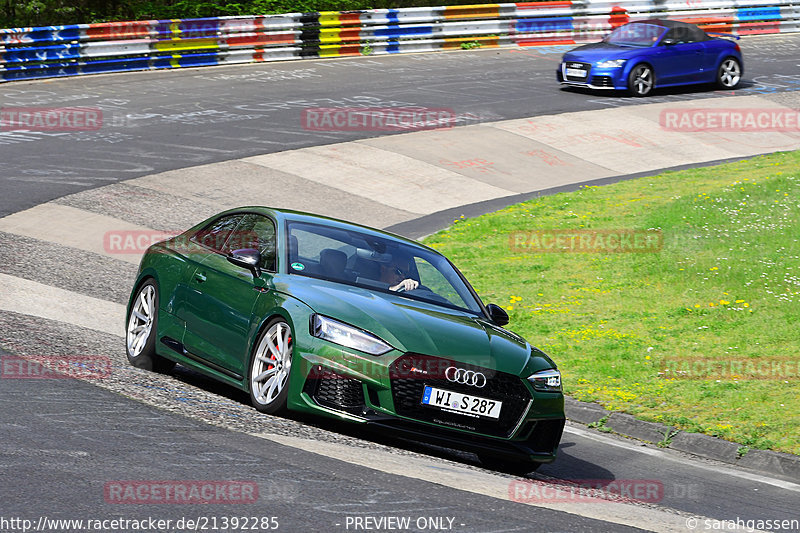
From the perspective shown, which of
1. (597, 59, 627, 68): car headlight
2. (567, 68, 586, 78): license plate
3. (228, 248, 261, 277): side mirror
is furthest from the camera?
(567, 68, 586, 78): license plate

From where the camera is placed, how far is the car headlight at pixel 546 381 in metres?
7.41

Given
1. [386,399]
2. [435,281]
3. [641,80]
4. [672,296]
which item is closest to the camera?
[386,399]

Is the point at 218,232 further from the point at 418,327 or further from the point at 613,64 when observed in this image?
the point at 613,64

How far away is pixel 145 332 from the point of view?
29.6 ft

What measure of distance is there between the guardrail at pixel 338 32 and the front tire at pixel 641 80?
6713mm

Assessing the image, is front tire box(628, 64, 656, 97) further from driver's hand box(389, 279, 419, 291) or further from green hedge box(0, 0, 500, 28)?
driver's hand box(389, 279, 419, 291)

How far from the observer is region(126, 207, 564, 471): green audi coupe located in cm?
697

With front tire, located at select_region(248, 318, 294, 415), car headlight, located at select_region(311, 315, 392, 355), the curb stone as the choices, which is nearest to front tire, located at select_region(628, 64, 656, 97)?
the curb stone

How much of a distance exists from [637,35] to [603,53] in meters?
1.14

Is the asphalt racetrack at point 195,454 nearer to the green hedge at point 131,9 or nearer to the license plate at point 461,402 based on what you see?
the license plate at point 461,402

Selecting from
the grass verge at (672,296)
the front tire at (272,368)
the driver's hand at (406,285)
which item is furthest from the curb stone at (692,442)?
the front tire at (272,368)

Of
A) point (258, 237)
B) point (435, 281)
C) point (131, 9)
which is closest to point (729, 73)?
point (131, 9)

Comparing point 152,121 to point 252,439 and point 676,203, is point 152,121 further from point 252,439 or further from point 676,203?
point 252,439

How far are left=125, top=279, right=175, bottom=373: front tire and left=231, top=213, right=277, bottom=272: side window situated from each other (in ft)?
2.93
